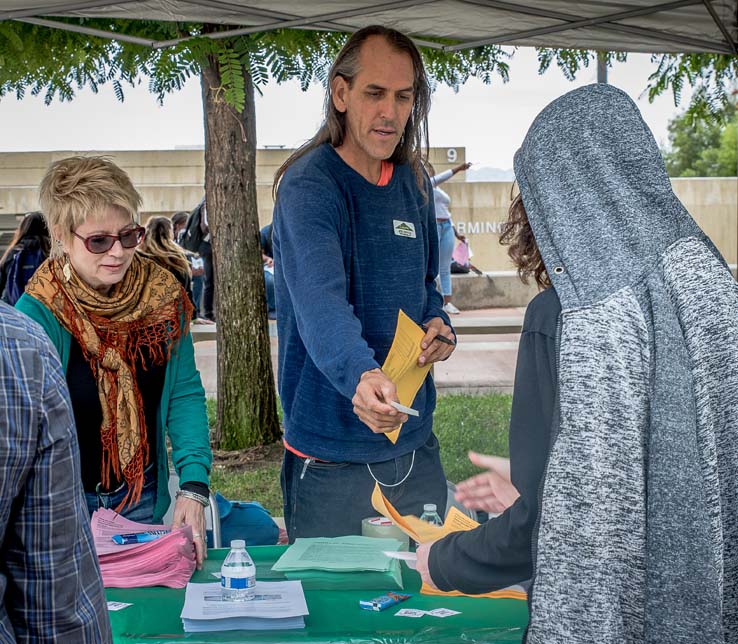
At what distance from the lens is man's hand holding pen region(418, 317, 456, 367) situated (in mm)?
2426

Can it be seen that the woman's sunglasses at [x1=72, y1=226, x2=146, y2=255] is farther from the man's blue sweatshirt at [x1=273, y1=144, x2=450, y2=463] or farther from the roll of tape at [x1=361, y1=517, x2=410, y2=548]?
the roll of tape at [x1=361, y1=517, x2=410, y2=548]

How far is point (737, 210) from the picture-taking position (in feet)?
61.5

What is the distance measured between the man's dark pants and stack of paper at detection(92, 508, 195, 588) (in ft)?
1.18

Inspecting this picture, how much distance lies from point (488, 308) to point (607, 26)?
34.2 ft

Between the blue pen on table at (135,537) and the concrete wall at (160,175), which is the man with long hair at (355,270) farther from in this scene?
the concrete wall at (160,175)

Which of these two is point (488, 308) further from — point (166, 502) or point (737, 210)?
point (166, 502)

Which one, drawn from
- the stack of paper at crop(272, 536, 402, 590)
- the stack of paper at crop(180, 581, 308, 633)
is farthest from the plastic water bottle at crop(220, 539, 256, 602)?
the stack of paper at crop(272, 536, 402, 590)

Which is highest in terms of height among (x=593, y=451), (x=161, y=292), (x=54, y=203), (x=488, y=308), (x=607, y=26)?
(x=607, y=26)

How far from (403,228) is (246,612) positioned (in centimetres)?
115

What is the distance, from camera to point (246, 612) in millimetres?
1947

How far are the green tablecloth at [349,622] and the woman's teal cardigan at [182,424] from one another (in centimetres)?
52

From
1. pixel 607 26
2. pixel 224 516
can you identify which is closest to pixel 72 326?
pixel 224 516

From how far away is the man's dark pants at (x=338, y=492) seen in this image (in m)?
2.53

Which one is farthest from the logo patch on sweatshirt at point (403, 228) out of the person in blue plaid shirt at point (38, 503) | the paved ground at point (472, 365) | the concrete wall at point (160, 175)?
the concrete wall at point (160, 175)
